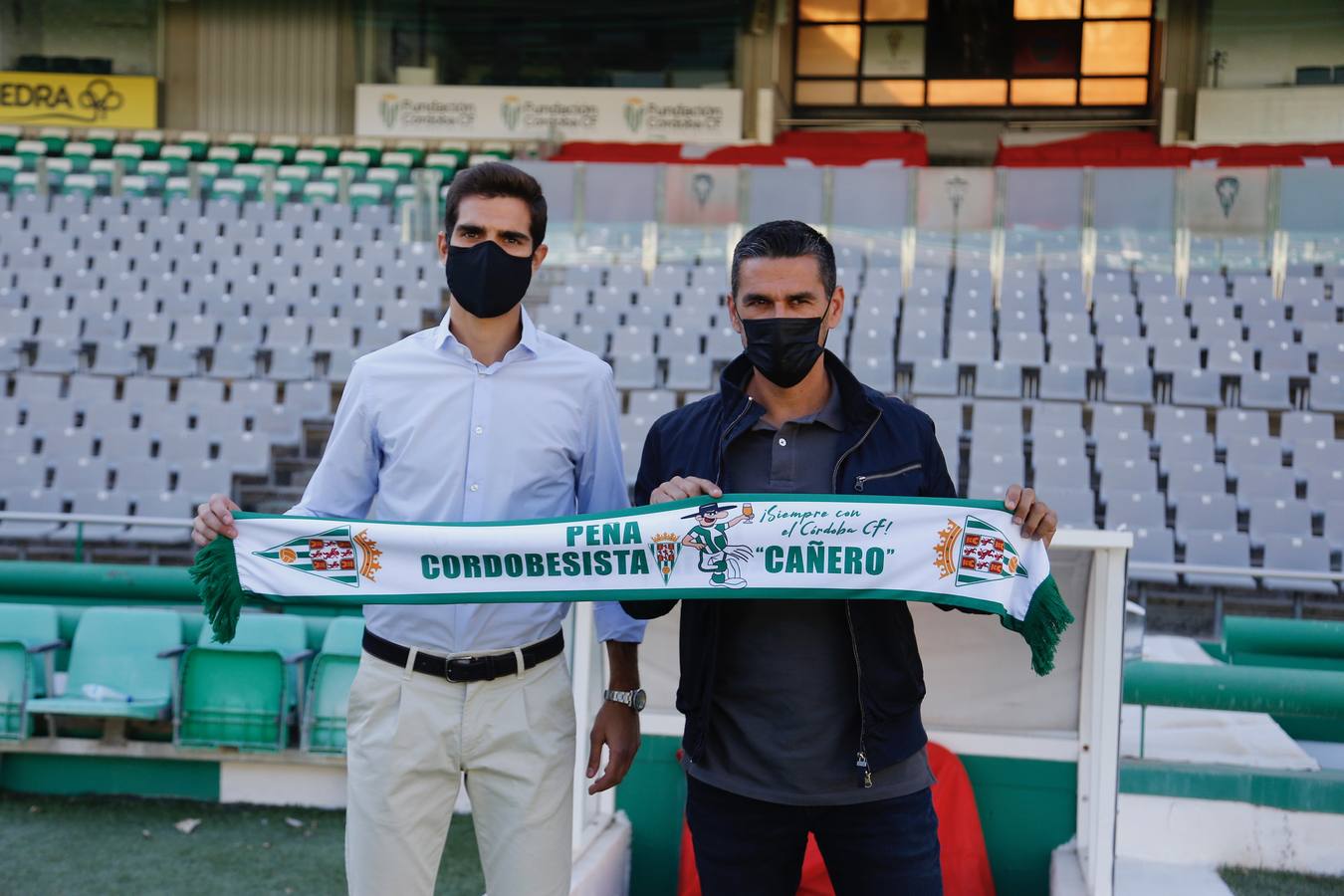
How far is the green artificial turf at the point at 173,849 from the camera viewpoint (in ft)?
13.5

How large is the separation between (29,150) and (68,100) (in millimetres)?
4355

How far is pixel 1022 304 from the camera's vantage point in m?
11.0

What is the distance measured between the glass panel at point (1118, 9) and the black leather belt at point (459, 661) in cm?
2257

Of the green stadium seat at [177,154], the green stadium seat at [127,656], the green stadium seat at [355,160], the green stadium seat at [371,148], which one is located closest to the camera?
the green stadium seat at [127,656]

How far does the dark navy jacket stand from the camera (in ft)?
6.92

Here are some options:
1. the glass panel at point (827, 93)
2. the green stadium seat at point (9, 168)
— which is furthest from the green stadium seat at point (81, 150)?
Result: the glass panel at point (827, 93)

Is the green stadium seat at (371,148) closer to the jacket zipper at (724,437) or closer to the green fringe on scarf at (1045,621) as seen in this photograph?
the jacket zipper at (724,437)

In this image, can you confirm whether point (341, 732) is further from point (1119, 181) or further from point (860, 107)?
point (860, 107)

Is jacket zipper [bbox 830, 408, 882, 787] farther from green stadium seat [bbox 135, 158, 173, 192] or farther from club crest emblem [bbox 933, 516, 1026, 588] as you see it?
green stadium seat [bbox 135, 158, 173, 192]

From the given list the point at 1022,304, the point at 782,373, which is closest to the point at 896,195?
the point at 1022,304

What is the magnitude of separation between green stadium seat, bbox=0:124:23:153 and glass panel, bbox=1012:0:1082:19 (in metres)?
16.5

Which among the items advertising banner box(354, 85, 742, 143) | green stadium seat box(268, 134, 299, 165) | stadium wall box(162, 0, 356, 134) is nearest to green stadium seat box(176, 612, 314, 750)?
green stadium seat box(268, 134, 299, 165)

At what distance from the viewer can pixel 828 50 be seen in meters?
22.4

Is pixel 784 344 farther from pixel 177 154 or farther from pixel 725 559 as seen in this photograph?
pixel 177 154
